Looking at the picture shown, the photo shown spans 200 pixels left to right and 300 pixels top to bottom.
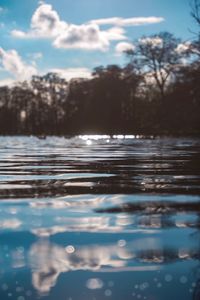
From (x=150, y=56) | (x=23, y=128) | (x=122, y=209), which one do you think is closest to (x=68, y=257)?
(x=122, y=209)

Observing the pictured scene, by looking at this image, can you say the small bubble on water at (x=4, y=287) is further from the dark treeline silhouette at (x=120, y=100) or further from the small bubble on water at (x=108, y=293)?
the dark treeline silhouette at (x=120, y=100)

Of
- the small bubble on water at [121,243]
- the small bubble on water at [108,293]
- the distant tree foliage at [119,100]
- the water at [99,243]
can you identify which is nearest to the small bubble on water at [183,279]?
the water at [99,243]

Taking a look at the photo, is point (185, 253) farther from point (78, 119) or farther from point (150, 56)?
point (78, 119)

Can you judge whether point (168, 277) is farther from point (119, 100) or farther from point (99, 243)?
point (119, 100)

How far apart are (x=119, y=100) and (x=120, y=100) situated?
287 millimetres

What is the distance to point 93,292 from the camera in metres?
2.42

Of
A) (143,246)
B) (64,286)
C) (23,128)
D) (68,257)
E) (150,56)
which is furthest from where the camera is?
(23,128)

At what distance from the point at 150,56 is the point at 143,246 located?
50.5m

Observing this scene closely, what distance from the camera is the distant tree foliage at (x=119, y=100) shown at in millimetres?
45562

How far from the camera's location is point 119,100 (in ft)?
253

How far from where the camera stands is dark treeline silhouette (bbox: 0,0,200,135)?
149 ft

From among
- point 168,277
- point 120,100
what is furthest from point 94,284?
point 120,100

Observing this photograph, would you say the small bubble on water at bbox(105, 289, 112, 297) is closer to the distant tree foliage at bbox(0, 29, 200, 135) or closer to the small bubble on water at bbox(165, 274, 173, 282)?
the small bubble on water at bbox(165, 274, 173, 282)

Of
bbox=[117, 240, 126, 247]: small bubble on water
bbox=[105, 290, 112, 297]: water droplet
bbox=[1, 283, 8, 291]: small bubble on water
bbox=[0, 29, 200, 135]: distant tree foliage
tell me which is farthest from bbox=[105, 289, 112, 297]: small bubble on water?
bbox=[0, 29, 200, 135]: distant tree foliage
